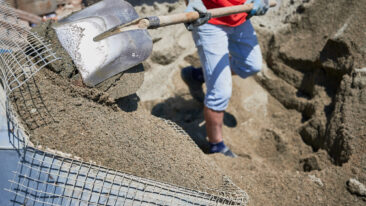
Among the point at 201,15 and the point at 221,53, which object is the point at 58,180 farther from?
the point at 221,53

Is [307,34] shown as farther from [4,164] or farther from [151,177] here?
[4,164]

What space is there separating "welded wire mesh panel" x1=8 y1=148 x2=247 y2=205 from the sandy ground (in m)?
0.07

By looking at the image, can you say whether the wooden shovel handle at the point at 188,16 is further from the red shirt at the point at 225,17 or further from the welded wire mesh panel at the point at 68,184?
the welded wire mesh panel at the point at 68,184

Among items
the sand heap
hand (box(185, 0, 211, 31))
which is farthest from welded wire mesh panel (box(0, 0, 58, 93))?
the sand heap

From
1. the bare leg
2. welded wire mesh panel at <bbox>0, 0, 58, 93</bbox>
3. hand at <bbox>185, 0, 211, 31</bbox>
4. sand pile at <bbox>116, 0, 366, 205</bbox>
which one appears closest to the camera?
welded wire mesh panel at <bbox>0, 0, 58, 93</bbox>

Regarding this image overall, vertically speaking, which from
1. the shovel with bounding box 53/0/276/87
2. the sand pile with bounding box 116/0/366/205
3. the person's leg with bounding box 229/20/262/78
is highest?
the shovel with bounding box 53/0/276/87

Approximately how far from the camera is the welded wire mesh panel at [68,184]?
1.51 meters

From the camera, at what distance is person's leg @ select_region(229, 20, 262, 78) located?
7.89 ft

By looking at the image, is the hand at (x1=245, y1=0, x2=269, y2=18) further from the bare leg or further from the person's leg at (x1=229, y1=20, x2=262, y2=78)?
the bare leg

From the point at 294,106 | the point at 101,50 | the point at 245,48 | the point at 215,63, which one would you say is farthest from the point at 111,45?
the point at 294,106

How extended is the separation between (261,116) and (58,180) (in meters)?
1.95

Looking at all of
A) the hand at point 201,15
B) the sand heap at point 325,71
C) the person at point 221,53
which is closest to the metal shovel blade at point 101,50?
the hand at point 201,15

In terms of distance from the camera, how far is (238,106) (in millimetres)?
3037

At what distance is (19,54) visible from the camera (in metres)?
1.79
